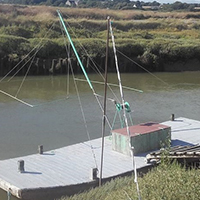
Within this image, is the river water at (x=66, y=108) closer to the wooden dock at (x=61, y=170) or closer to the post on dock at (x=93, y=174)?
the wooden dock at (x=61, y=170)

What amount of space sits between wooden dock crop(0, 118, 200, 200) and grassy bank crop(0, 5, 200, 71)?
14.4 m

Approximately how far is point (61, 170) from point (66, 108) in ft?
24.4

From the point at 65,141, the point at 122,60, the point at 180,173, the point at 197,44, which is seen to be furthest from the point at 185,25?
the point at 180,173

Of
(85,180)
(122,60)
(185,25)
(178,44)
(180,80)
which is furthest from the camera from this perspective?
(185,25)

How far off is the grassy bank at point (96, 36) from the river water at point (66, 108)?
3534 millimetres

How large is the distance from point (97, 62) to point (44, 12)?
41.5ft

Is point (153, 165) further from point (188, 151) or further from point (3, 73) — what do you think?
point (3, 73)

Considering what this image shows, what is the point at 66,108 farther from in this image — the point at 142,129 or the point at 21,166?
the point at 21,166

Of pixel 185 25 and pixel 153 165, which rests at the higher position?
pixel 185 25

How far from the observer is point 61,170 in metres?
10.2

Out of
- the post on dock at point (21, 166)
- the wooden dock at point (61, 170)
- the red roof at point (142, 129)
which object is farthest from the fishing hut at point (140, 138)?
the post on dock at point (21, 166)

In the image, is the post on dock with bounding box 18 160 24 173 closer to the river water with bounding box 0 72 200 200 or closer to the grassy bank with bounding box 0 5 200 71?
the river water with bounding box 0 72 200 200

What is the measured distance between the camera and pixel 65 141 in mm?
13367

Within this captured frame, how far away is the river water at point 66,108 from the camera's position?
44.6 feet
